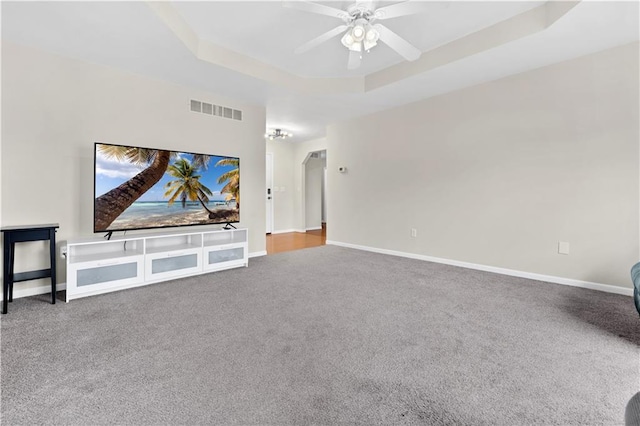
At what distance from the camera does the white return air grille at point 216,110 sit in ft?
13.2

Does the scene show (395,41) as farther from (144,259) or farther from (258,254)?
(258,254)

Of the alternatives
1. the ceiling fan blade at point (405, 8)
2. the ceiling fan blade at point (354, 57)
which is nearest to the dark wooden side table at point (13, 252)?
the ceiling fan blade at point (354, 57)

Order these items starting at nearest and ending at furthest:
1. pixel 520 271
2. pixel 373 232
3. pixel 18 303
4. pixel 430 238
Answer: pixel 18 303
pixel 520 271
pixel 430 238
pixel 373 232

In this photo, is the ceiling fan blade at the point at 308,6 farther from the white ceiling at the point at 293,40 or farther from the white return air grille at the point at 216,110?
the white return air grille at the point at 216,110

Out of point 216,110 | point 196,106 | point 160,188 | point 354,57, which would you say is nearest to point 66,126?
point 160,188

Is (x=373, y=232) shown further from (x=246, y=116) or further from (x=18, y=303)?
(x=18, y=303)

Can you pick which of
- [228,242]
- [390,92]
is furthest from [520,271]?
[228,242]

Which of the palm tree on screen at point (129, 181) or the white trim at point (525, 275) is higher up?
the palm tree on screen at point (129, 181)

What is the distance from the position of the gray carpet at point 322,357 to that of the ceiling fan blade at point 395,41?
2.33 m

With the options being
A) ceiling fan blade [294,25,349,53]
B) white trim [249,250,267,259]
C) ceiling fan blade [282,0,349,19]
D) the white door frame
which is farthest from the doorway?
ceiling fan blade [282,0,349,19]

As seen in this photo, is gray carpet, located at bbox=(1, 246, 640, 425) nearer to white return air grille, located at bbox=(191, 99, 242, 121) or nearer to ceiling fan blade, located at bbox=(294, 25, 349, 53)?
ceiling fan blade, located at bbox=(294, 25, 349, 53)

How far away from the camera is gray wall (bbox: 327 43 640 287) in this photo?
2.92 metres

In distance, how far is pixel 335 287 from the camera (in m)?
3.16

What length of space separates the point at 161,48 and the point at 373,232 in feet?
13.3
